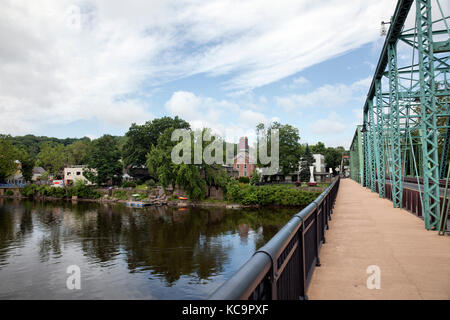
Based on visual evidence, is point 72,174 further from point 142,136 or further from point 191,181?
point 191,181

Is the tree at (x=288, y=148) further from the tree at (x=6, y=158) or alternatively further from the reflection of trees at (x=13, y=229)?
the tree at (x=6, y=158)

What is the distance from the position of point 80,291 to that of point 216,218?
72.3ft

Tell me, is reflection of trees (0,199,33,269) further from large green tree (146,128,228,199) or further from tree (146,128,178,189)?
large green tree (146,128,228,199)

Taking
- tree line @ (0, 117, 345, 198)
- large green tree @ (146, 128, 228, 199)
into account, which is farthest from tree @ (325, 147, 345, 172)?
large green tree @ (146, 128, 228, 199)

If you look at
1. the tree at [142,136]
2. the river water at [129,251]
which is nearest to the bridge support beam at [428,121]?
the river water at [129,251]

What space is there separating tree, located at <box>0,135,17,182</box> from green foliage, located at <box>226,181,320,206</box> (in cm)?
5472

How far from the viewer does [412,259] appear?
518 cm

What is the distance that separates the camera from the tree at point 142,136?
2491 inches

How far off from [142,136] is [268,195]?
1260 inches

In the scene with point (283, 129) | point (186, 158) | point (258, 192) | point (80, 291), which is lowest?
point (80, 291)

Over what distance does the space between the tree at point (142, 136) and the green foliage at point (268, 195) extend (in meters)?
24.3
